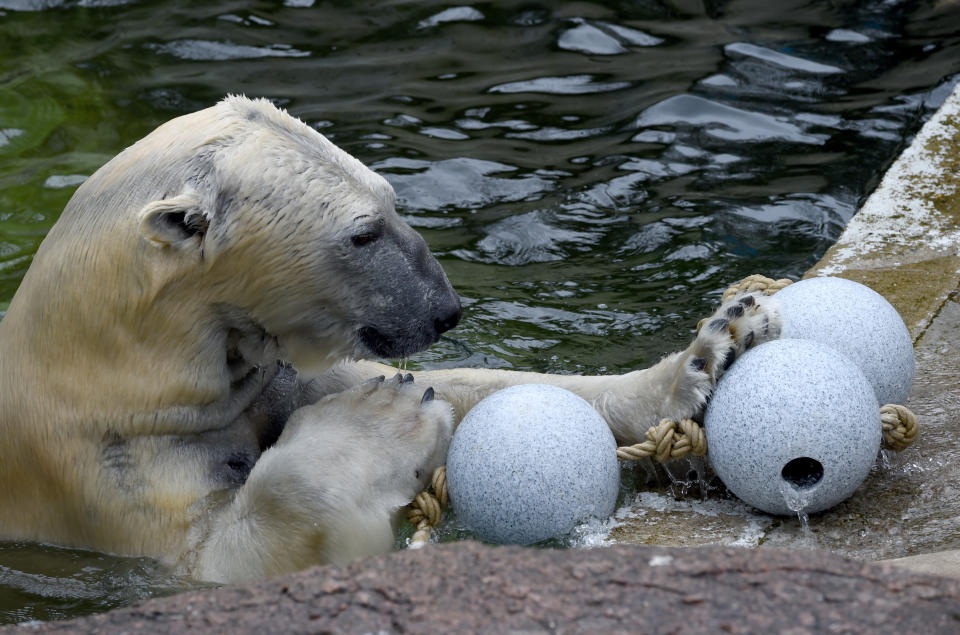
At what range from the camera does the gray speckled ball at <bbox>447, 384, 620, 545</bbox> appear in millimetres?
3086

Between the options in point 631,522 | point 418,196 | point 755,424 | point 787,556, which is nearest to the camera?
point 787,556

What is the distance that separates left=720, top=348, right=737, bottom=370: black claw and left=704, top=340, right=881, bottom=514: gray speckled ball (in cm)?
7

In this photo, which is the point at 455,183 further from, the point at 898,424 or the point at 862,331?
the point at 898,424

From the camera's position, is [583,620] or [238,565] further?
[238,565]

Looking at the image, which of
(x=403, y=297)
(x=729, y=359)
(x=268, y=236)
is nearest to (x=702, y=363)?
(x=729, y=359)

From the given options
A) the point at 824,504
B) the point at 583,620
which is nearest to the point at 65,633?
the point at 583,620

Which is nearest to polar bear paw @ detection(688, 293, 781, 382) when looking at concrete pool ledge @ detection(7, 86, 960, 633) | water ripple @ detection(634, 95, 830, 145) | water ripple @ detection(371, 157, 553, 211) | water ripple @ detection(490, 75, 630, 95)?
concrete pool ledge @ detection(7, 86, 960, 633)

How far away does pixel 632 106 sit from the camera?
751cm

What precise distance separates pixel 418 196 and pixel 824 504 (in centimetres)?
394

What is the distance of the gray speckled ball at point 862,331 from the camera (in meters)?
3.35

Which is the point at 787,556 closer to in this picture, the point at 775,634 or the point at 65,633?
the point at 775,634

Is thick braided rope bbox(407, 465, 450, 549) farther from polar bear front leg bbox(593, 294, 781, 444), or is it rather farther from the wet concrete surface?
polar bear front leg bbox(593, 294, 781, 444)

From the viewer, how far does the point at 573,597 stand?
194 centimetres

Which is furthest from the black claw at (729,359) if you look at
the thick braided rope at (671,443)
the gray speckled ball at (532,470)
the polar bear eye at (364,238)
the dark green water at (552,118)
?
the dark green water at (552,118)
